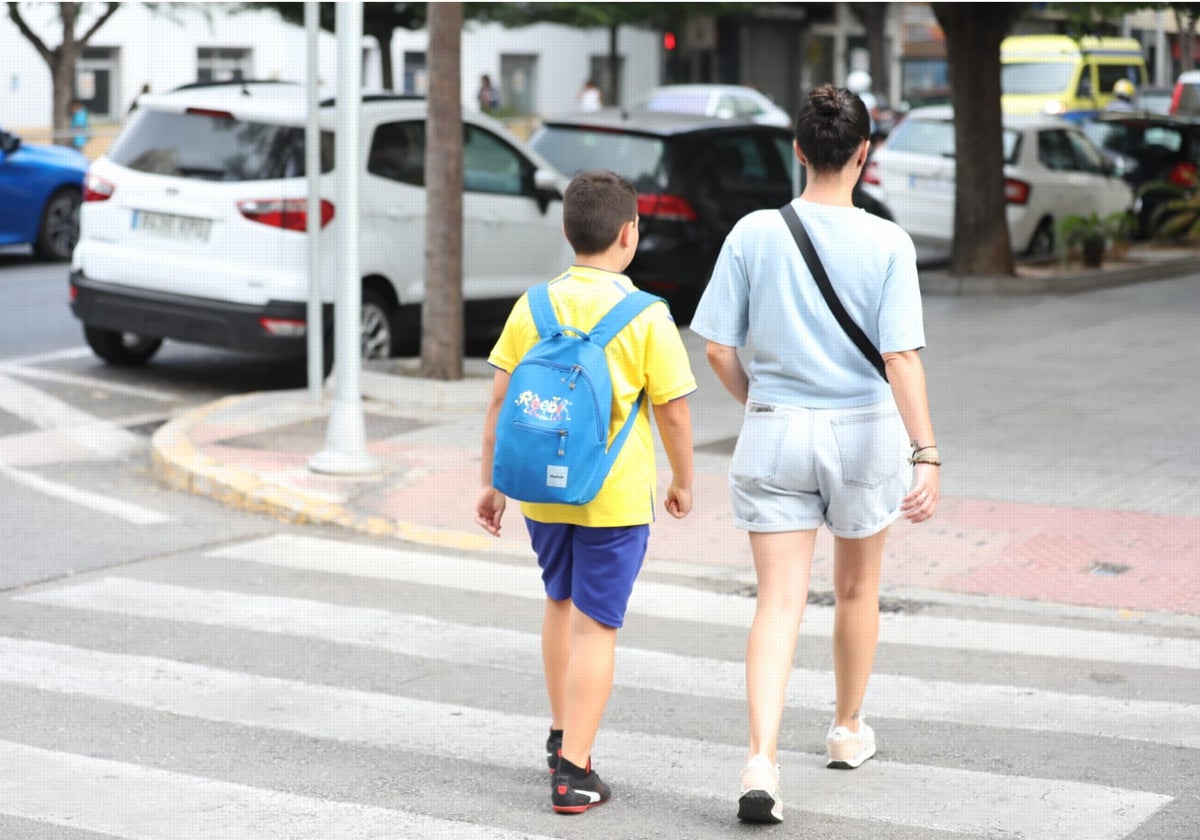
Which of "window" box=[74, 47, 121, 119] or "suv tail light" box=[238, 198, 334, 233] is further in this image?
"window" box=[74, 47, 121, 119]

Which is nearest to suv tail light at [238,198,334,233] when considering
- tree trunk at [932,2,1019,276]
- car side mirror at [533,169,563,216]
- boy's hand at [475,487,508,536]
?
car side mirror at [533,169,563,216]

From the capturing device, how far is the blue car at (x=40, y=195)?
17.6 meters

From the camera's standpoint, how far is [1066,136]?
19.8 meters

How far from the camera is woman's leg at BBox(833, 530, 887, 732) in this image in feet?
15.2

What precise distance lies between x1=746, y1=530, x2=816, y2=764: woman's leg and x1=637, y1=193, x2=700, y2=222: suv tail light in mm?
9040

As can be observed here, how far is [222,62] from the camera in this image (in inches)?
1724

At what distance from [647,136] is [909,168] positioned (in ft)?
20.4

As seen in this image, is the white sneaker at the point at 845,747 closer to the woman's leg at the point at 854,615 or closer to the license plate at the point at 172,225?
the woman's leg at the point at 854,615

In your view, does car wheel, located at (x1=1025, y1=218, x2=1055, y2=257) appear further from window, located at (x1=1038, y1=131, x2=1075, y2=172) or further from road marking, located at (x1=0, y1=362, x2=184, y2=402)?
road marking, located at (x1=0, y1=362, x2=184, y2=402)

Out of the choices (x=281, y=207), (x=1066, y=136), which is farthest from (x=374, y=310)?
(x=1066, y=136)

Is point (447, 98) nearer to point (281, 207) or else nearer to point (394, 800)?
point (281, 207)

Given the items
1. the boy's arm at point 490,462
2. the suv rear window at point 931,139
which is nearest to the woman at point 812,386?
the boy's arm at point 490,462

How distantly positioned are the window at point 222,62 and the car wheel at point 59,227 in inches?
1011

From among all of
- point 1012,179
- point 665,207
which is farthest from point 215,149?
point 1012,179
